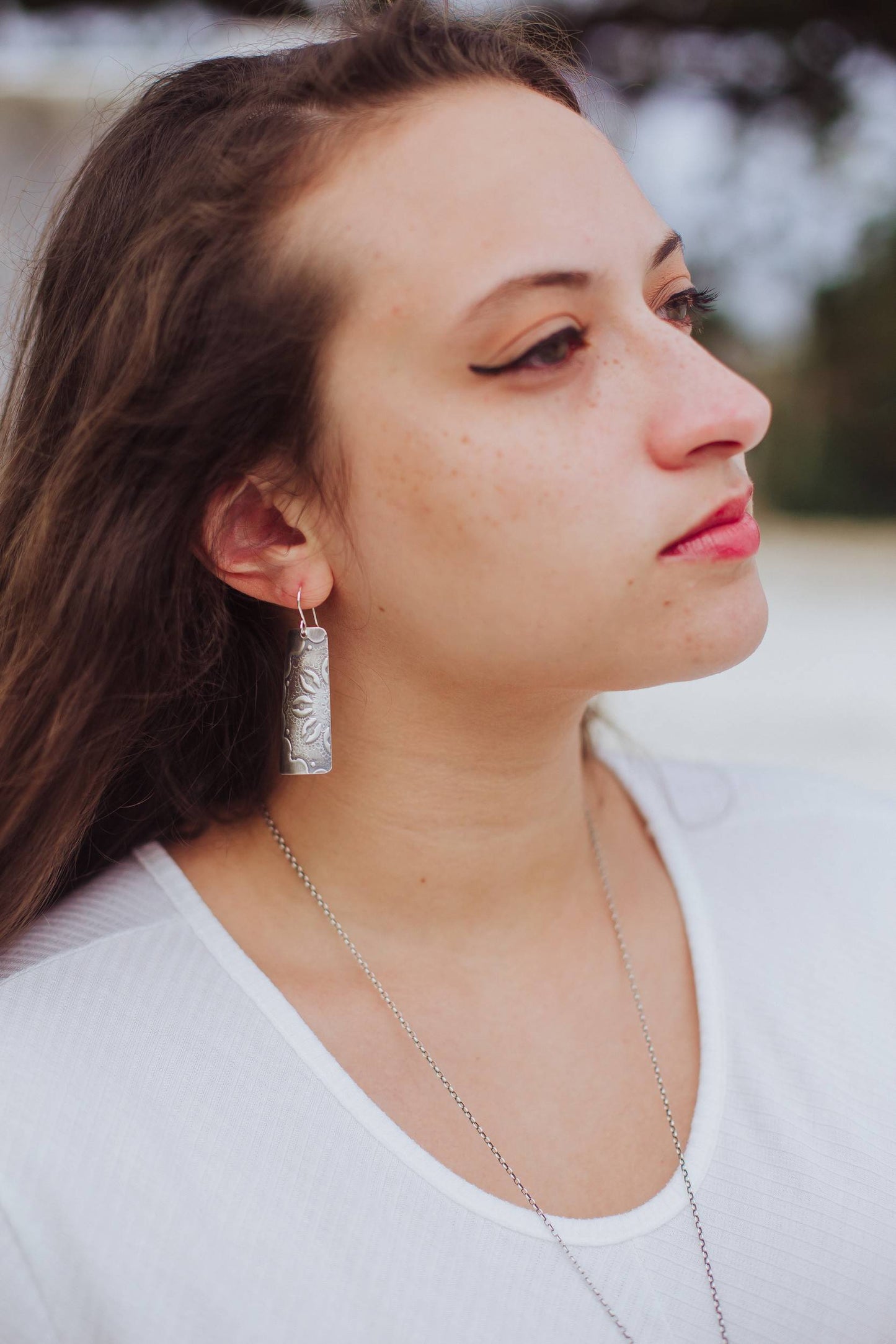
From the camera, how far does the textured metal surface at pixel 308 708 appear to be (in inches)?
52.4

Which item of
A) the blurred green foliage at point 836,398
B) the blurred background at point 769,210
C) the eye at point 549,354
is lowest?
the blurred green foliage at point 836,398

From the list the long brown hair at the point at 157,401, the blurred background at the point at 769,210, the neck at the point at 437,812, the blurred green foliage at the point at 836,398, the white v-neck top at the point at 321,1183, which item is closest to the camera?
the white v-neck top at the point at 321,1183

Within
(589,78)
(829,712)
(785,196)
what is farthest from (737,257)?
(589,78)

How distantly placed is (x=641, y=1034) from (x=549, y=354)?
857mm

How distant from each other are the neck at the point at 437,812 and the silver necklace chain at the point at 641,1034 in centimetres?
2

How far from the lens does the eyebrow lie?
46.2 inches

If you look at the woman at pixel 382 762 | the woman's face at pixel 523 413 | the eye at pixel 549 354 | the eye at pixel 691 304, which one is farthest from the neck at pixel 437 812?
the eye at pixel 691 304

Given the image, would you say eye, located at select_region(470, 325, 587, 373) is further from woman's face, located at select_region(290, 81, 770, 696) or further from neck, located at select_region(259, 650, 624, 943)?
neck, located at select_region(259, 650, 624, 943)

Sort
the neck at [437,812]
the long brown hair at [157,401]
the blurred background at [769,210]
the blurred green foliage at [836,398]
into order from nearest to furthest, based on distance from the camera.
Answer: the long brown hair at [157,401], the neck at [437,812], the blurred background at [769,210], the blurred green foliage at [836,398]

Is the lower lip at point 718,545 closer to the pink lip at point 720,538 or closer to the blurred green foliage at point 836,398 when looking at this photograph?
the pink lip at point 720,538

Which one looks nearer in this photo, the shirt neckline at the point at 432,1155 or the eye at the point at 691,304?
the shirt neckline at the point at 432,1155

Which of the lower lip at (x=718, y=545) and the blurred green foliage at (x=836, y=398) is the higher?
the lower lip at (x=718, y=545)

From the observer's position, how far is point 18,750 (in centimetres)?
136

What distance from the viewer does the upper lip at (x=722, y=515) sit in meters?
1.23
